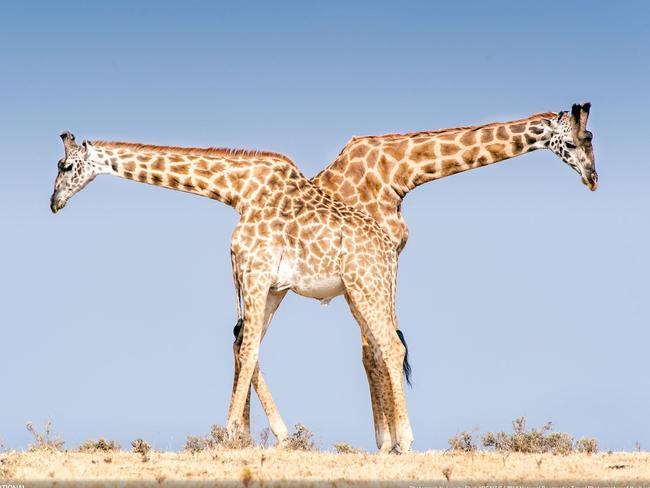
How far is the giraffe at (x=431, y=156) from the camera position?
1958cm

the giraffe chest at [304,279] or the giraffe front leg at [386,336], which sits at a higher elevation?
the giraffe chest at [304,279]

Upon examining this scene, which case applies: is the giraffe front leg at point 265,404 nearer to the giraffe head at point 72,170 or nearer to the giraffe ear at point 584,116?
the giraffe head at point 72,170

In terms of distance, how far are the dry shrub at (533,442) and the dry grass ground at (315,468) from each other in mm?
825

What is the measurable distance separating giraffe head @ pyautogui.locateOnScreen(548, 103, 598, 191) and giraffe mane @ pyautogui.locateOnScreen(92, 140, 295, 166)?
534 cm

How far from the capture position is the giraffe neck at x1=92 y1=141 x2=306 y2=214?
18.0m

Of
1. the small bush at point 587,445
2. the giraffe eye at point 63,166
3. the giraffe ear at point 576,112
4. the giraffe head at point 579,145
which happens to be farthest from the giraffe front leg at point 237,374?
the giraffe ear at point 576,112

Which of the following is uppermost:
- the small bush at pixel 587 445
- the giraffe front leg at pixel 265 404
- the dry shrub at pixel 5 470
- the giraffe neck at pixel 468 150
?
the giraffe neck at pixel 468 150

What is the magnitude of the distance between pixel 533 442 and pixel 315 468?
180 inches

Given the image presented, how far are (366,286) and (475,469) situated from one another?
3.66 metres

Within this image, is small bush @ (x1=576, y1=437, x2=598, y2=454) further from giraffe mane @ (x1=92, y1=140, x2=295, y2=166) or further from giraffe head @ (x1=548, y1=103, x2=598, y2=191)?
giraffe mane @ (x1=92, y1=140, x2=295, y2=166)

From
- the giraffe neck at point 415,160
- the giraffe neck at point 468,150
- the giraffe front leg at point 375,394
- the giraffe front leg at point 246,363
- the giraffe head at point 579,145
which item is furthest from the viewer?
the giraffe neck at point 468,150

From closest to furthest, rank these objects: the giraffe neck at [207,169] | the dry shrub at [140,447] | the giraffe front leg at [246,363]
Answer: the dry shrub at [140,447] < the giraffe front leg at [246,363] < the giraffe neck at [207,169]

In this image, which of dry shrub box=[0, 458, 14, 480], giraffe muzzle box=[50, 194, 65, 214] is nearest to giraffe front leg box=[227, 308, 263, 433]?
dry shrub box=[0, 458, 14, 480]

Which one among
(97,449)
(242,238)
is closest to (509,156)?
(242,238)
